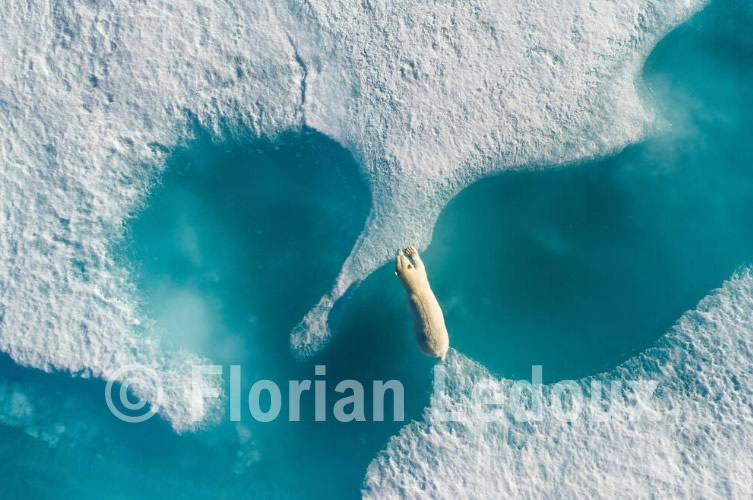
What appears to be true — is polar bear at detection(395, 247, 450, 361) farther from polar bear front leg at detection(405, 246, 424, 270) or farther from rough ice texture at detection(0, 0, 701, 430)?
rough ice texture at detection(0, 0, 701, 430)

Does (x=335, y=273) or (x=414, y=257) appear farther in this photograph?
(x=335, y=273)

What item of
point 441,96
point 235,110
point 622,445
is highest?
point 441,96

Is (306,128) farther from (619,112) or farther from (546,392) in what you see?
(546,392)

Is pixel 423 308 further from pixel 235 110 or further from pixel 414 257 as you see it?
Result: pixel 235 110

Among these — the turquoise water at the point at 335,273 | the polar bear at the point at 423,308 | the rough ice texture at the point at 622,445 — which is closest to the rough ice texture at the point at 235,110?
the turquoise water at the point at 335,273

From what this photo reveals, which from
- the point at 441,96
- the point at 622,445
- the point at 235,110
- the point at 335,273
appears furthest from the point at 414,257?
the point at 622,445

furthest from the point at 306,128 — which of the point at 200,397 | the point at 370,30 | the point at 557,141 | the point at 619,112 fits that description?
the point at 619,112
